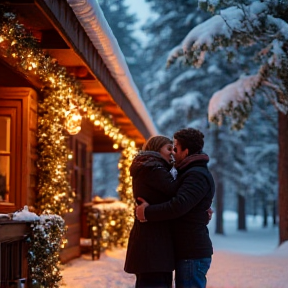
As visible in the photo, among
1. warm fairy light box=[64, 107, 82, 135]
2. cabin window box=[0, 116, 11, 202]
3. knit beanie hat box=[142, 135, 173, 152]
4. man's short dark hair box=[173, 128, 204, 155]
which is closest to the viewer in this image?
man's short dark hair box=[173, 128, 204, 155]

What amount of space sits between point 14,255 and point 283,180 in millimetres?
12692

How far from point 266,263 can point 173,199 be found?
25.9 feet

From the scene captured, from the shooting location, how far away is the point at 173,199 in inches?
194

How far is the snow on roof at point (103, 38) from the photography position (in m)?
Result: 6.47

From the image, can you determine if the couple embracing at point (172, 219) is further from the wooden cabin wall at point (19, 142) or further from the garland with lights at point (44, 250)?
the wooden cabin wall at point (19, 142)

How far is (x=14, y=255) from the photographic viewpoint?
639 cm

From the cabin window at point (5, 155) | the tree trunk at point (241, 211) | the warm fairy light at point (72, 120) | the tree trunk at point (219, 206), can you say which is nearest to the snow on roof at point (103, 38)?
the warm fairy light at point (72, 120)

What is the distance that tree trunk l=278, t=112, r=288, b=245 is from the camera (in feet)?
57.9

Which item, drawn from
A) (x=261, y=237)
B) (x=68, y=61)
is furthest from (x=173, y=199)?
(x=261, y=237)

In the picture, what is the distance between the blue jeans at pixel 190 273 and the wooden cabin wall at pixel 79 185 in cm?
572

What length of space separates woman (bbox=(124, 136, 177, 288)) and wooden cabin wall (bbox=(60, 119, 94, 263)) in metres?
5.59

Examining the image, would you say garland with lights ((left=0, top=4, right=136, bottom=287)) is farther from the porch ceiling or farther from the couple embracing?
the couple embracing

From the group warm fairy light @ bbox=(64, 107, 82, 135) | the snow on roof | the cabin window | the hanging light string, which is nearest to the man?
the snow on roof

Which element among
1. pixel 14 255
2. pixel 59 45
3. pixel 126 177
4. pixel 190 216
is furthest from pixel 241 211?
pixel 190 216
